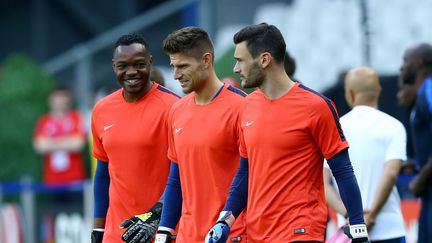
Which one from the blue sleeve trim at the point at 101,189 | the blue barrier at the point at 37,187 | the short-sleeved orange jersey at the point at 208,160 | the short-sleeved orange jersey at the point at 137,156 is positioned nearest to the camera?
the short-sleeved orange jersey at the point at 208,160

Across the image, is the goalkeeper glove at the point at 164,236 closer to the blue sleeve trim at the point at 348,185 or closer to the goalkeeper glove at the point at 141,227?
the goalkeeper glove at the point at 141,227

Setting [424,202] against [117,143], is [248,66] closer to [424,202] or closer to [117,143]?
[117,143]

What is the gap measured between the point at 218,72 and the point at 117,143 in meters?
6.46

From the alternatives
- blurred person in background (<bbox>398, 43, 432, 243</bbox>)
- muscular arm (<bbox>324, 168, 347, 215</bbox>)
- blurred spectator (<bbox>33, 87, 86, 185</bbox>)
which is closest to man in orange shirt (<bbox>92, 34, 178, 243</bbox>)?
muscular arm (<bbox>324, 168, 347, 215</bbox>)

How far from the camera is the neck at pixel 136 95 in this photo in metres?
9.38

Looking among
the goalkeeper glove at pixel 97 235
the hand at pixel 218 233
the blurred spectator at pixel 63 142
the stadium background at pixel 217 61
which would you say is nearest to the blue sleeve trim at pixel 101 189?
the goalkeeper glove at pixel 97 235

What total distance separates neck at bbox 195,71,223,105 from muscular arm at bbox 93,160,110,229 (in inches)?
51.3

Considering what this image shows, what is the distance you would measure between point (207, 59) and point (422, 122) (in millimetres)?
3044

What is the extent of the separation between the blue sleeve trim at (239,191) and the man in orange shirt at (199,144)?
0.60 feet

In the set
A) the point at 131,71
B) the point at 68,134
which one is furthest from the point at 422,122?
the point at 68,134

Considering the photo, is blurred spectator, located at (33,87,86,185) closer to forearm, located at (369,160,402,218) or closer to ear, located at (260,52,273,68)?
forearm, located at (369,160,402,218)

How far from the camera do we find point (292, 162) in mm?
8016

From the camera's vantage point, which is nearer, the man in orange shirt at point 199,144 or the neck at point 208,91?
the man in orange shirt at point 199,144

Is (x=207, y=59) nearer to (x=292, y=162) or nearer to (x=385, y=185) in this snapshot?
(x=292, y=162)
